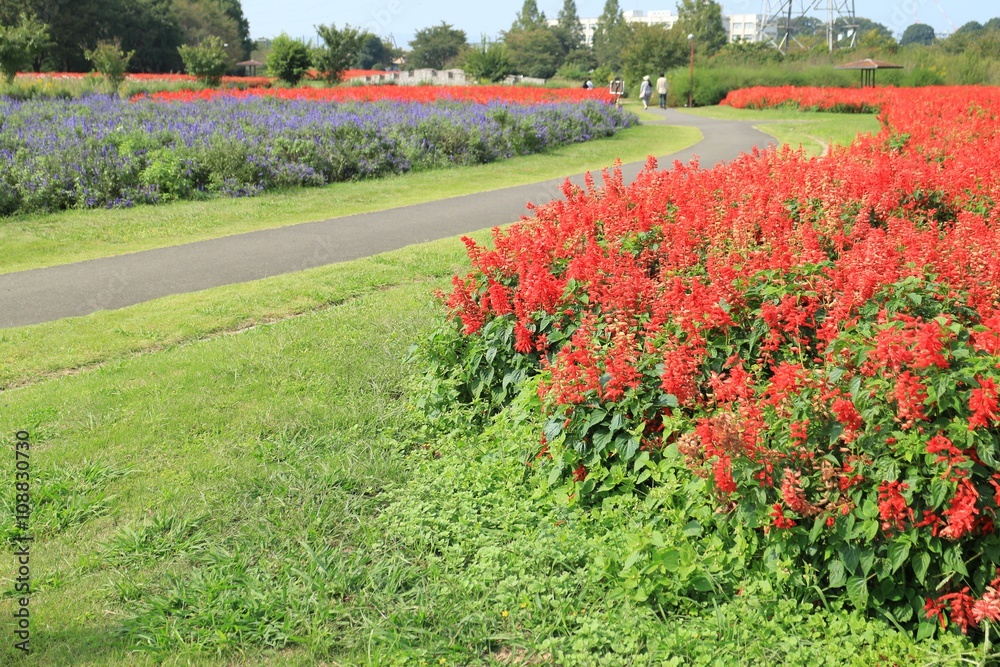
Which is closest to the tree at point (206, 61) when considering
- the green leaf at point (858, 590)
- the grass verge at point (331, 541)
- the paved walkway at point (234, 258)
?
the paved walkway at point (234, 258)

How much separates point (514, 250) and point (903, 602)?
3112 millimetres

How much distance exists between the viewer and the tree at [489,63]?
128 ft

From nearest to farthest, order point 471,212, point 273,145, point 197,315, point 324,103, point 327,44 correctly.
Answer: point 197,315 < point 471,212 < point 273,145 < point 324,103 < point 327,44

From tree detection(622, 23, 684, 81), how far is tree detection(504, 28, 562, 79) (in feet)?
103

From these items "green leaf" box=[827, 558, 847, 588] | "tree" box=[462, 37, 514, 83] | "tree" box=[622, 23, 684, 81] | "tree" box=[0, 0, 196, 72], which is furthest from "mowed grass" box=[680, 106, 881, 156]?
"tree" box=[0, 0, 196, 72]

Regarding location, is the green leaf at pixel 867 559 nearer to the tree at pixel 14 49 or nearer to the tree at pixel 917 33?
the tree at pixel 14 49


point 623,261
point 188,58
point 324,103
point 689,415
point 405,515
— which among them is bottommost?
point 405,515

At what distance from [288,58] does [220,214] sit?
1019 inches

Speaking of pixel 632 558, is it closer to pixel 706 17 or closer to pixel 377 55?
pixel 706 17

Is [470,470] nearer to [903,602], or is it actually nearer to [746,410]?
[746,410]

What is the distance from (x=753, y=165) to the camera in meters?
7.57

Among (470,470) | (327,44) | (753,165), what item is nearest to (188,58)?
(327,44)

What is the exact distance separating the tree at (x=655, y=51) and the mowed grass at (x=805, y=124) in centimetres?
1605

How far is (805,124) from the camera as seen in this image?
25.5 meters
